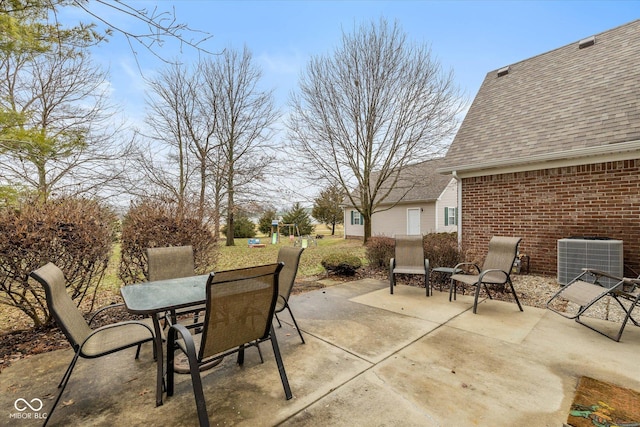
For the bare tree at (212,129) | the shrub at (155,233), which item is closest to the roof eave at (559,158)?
the shrub at (155,233)

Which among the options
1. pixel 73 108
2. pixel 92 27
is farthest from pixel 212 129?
pixel 92 27

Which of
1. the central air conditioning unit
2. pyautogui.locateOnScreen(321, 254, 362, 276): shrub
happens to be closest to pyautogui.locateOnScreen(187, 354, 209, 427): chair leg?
pyautogui.locateOnScreen(321, 254, 362, 276): shrub

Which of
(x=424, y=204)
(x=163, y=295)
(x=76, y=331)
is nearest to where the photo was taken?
(x=76, y=331)

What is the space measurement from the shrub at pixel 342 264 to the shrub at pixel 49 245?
439 cm

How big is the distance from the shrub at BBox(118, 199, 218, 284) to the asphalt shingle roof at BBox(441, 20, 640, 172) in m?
6.47

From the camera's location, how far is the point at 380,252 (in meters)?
7.49

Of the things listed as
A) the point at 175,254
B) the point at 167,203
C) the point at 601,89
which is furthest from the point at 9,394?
the point at 601,89

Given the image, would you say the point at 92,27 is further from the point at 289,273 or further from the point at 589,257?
the point at 589,257

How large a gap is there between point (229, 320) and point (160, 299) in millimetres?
937

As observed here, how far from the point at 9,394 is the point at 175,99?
47.8 ft

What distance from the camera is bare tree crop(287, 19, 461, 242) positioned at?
11.6 metres

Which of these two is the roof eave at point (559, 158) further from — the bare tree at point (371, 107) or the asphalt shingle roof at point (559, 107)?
the bare tree at point (371, 107)

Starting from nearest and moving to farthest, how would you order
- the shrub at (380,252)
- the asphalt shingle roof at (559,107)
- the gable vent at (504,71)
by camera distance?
the asphalt shingle roof at (559,107)
the shrub at (380,252)
the gable vent at (504,71)

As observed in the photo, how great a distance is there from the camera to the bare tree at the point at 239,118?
50.0ft
